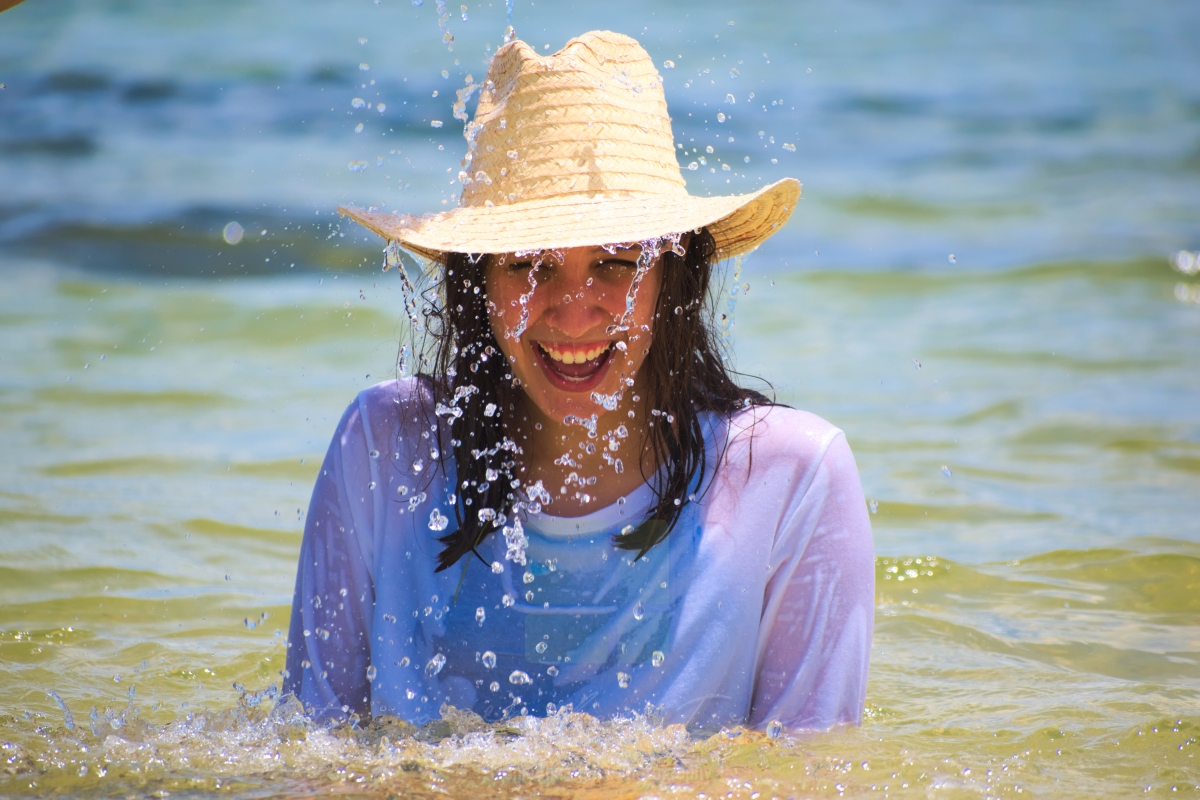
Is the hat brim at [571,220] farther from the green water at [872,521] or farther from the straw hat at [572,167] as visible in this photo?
the green water at [872,521]

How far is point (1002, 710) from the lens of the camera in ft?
11.0

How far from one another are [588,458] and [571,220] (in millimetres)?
572

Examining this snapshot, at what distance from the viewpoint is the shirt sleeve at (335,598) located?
9.07 feet

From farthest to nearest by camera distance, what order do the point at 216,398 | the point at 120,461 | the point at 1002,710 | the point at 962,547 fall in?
1. the point at 216,398
2. the point at 120,461
3. the point at 962,547
4. the point at 1002,710

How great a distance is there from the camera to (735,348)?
7801mm

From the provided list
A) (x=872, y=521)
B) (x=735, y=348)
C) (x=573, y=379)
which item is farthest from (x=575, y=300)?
(x=735, y=348)

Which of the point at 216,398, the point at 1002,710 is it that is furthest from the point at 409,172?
the point at 1002,710

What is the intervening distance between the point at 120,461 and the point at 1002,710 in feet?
13.1

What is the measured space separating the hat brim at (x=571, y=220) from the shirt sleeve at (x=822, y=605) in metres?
0.54

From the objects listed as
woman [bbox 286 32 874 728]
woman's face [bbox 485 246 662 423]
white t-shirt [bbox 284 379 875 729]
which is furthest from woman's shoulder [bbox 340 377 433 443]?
woman's face [bbox 485 246 662 423]

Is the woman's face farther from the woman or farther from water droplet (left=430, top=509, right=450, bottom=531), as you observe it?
water droplet (left=430, top=509, right=450, bottom=531)

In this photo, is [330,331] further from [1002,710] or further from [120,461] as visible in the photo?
[1002,710]

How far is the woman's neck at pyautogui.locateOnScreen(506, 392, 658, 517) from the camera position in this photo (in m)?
2.72

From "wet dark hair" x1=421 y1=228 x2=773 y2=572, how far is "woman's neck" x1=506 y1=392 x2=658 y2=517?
0.09 ft
